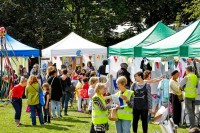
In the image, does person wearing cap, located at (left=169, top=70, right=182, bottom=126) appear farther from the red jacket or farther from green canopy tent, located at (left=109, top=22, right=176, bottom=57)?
the red jacket

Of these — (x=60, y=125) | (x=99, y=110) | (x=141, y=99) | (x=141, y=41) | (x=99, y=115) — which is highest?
(x=141, y=41)

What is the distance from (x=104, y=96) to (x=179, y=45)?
2691mm

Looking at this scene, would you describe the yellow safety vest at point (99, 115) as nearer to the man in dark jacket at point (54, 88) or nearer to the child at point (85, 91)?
the man in dark jacket at point (54, 88)

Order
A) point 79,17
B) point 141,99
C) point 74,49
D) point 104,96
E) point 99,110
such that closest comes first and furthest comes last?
1. point 99,110
2. point 141,99
3. point 104,96
4. point 74,49
5. point 79,17

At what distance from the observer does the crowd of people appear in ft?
33.8

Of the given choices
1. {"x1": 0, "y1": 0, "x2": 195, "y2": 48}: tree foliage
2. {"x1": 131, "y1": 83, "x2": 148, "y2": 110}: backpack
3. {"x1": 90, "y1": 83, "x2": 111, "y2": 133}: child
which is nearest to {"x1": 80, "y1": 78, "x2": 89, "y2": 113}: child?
{"x1": 131, "y1": 83, "x2": 148, "y2": 110}: backpack

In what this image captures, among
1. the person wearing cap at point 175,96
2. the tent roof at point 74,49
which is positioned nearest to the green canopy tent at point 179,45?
the person wearing cap at point 175,96

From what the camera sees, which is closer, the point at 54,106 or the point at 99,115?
the point at 99,115

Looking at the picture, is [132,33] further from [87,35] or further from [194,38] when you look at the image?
[194,38]

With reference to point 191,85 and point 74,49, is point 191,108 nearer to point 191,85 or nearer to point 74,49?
point 191,85

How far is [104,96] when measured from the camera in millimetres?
13273

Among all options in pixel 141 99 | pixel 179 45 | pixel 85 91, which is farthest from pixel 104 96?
pixel 85 91

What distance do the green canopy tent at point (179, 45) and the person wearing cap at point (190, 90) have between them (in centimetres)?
56

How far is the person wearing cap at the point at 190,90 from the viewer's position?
45.3ft
